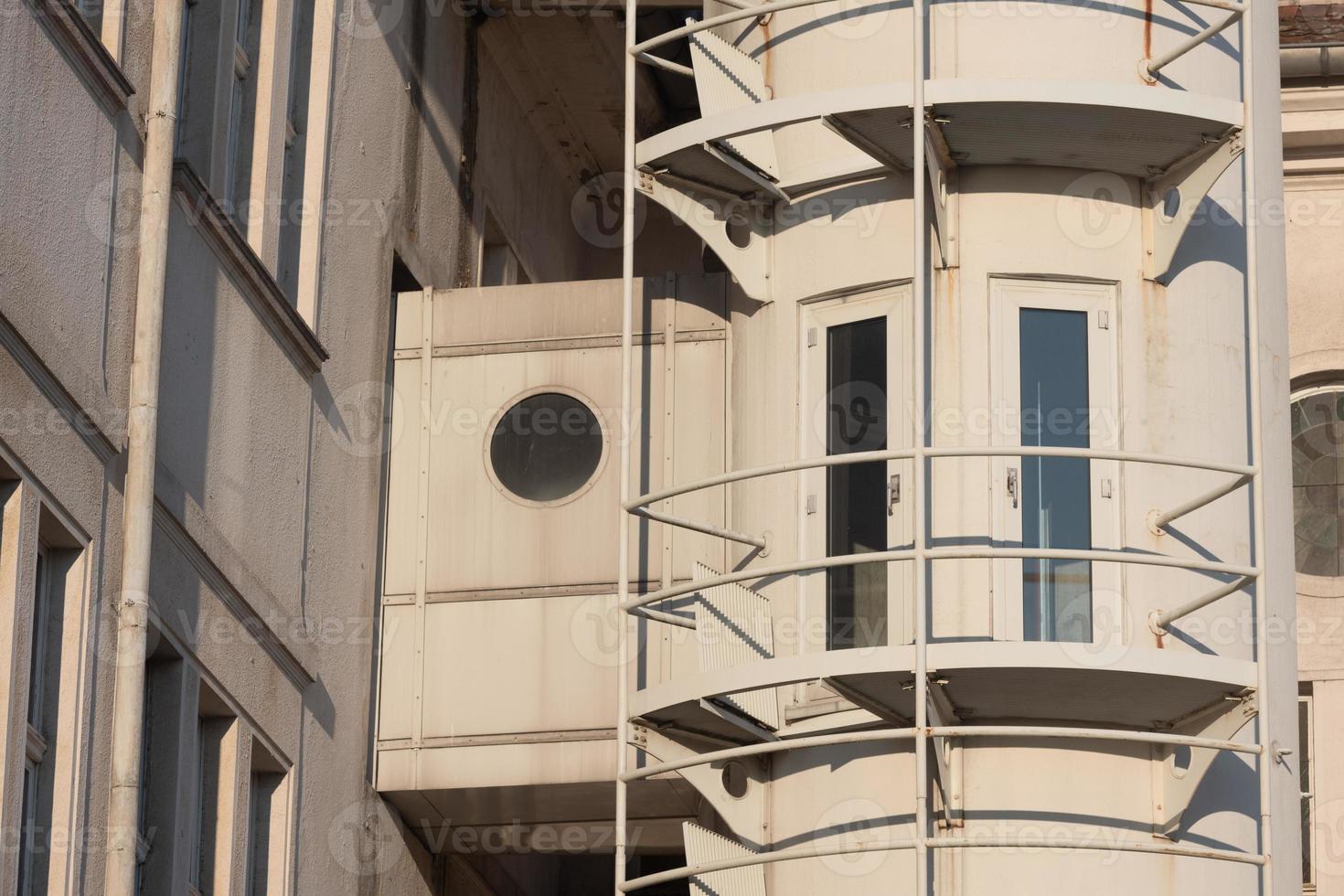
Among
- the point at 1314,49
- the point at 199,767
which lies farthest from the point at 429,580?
the point at 1314,49

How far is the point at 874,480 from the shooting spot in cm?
1370

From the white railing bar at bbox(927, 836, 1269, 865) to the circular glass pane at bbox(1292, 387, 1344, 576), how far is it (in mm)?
6372

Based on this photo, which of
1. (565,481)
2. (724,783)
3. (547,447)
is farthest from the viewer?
(547,447)

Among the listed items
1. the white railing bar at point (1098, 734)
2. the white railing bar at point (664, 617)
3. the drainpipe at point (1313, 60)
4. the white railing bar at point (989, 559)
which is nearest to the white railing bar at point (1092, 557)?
the white railing bar at point (989, 559)

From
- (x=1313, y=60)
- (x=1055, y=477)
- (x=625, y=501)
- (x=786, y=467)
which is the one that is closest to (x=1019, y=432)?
(x=1055, y=477)

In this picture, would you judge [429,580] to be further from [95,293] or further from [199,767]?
[95,293]

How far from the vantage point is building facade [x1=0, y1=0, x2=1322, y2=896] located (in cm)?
1180

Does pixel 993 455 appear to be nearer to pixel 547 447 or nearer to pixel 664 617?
pixel 664 617

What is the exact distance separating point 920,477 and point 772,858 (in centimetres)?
224

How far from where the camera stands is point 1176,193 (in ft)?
46.7

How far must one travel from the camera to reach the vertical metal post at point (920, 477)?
11984 millimetres

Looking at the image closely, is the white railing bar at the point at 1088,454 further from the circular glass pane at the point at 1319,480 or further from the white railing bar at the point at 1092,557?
the circular glass pane at the point at 1319,480

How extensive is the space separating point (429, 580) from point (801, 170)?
407 cm

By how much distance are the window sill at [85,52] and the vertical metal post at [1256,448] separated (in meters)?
6.33
